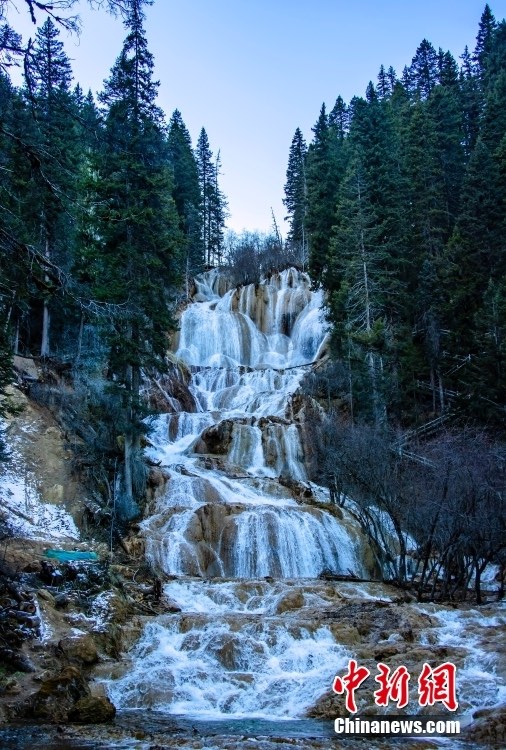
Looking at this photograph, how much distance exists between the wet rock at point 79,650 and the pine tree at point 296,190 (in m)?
49.1

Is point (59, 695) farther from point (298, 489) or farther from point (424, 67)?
point (424, 67)

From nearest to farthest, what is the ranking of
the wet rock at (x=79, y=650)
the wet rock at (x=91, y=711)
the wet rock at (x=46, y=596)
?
the wet rock at (x=91, y=711), the wet rock at (x=79, y=650), the wet rock at (x=46, y=596)

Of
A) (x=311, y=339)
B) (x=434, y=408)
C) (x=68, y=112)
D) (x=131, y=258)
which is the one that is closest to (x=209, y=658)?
(x=68, y=112)

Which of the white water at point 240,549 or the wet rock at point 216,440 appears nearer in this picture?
the white water at point 240,549

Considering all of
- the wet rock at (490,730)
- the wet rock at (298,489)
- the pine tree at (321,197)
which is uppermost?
the pine tree at (321,197)

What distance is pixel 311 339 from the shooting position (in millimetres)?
42219

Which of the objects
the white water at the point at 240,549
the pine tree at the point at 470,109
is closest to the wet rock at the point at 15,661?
the white water at the point at 240,549

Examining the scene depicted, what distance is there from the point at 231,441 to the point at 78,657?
17597 mm

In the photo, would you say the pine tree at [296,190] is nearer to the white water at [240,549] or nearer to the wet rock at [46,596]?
the white water at [240,549]

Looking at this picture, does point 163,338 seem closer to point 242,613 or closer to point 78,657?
point 242,613

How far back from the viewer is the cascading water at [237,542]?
34.5ft

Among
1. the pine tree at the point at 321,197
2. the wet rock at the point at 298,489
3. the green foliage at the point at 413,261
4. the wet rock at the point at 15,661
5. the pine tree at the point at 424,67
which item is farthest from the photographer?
the pine tree at the point at 424,67

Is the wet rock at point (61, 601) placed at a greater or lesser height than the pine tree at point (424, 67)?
lesser

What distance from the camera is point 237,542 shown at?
1970 cm
